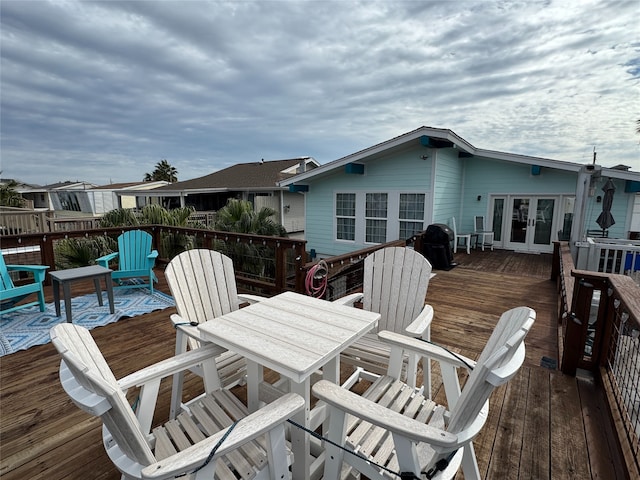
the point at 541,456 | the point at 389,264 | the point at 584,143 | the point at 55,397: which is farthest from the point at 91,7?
the point at 584,143

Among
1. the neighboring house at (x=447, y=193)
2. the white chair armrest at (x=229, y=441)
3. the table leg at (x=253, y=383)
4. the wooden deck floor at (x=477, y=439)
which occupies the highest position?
the neighboring house at (x=447, y=193)

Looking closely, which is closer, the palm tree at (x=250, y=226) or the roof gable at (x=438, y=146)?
the palm tree at (x=250, y=226)

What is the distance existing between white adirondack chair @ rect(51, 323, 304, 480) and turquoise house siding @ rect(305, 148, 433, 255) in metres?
7.21

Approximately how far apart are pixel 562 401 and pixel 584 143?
36.3 feet

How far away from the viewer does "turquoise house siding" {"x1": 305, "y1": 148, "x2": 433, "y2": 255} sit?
312 inches

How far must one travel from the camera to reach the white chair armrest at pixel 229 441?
2.93ft

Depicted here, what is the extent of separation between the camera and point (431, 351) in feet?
5.17

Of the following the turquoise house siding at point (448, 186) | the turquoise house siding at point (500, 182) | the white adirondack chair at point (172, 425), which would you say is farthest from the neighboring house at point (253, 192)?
the white adirondack chair at point (172, 425)

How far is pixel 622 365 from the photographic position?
2309 mm

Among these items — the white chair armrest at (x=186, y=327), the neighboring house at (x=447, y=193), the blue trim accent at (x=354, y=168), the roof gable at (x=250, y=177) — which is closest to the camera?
the white chair armrest at (x=186, y=327)

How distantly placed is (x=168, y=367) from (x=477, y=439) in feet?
5.95

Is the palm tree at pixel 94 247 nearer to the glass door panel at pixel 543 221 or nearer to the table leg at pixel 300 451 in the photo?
the table leg at pixel 300 451

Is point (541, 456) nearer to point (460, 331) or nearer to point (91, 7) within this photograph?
point (460, 331)

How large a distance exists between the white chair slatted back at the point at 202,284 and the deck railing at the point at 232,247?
52.5 inches
